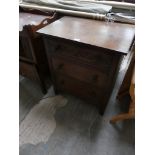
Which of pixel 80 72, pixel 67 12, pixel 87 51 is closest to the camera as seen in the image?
pixel 87 51

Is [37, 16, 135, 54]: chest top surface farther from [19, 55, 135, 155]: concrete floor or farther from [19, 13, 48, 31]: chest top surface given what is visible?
[19, 55, 135, 155]: concrete floor

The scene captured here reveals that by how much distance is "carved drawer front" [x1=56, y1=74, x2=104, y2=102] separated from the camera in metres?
1.16

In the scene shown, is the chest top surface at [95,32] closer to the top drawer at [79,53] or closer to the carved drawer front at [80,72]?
the top drawer at [79,53]

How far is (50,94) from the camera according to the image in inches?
60.8

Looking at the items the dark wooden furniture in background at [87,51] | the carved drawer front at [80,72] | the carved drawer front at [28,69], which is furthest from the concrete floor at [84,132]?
the carved drawer front at [80,72]

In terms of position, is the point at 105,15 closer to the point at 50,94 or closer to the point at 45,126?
the point at 50,94

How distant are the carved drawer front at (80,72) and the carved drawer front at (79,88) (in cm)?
6

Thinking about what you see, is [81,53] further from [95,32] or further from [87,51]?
[95,32]

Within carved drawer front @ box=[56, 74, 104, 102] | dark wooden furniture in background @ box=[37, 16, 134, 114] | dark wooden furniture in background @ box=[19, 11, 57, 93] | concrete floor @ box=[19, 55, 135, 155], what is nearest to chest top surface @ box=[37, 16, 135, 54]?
dark wooden furniture in background @ box=[37, 16, 134, 114]

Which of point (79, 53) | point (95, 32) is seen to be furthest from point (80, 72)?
point (95, 32)

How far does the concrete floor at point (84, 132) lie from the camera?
3.66 feet

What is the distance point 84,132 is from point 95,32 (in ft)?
2.83

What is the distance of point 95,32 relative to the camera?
94cm
